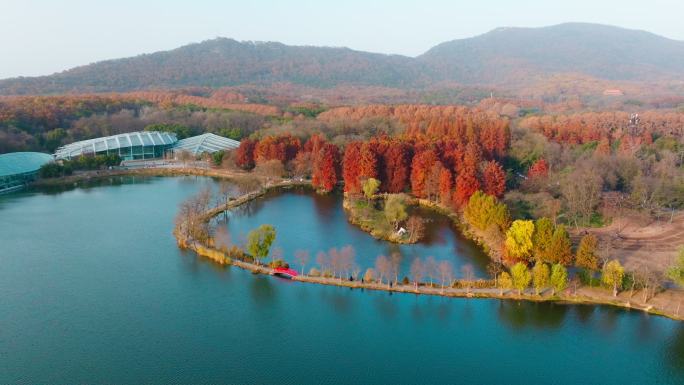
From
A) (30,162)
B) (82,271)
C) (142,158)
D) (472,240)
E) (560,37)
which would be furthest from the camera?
(560,37)

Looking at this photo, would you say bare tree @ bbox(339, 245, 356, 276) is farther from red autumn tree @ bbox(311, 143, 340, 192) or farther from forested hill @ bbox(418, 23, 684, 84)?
forested hill @ bbox(418, 23, 684, 84)

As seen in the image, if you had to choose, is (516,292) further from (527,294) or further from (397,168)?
(397,168)

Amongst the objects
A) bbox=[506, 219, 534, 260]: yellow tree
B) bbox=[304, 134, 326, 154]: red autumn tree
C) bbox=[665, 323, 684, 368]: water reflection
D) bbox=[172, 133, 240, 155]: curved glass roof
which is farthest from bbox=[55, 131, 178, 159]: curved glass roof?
bbox=[665, 323, 684, 368]: water reflection

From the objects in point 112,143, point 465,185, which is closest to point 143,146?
point 112,143

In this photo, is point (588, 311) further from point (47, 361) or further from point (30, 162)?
point (30, 162)

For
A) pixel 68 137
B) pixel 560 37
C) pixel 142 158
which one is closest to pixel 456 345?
pixel 142 158

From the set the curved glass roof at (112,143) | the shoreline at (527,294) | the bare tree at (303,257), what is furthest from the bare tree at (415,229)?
the curved glass roof at (112,143)

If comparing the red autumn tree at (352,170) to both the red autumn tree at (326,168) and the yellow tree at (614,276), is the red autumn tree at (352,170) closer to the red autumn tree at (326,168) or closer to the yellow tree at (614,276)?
the red autumn tree at (326,168)
